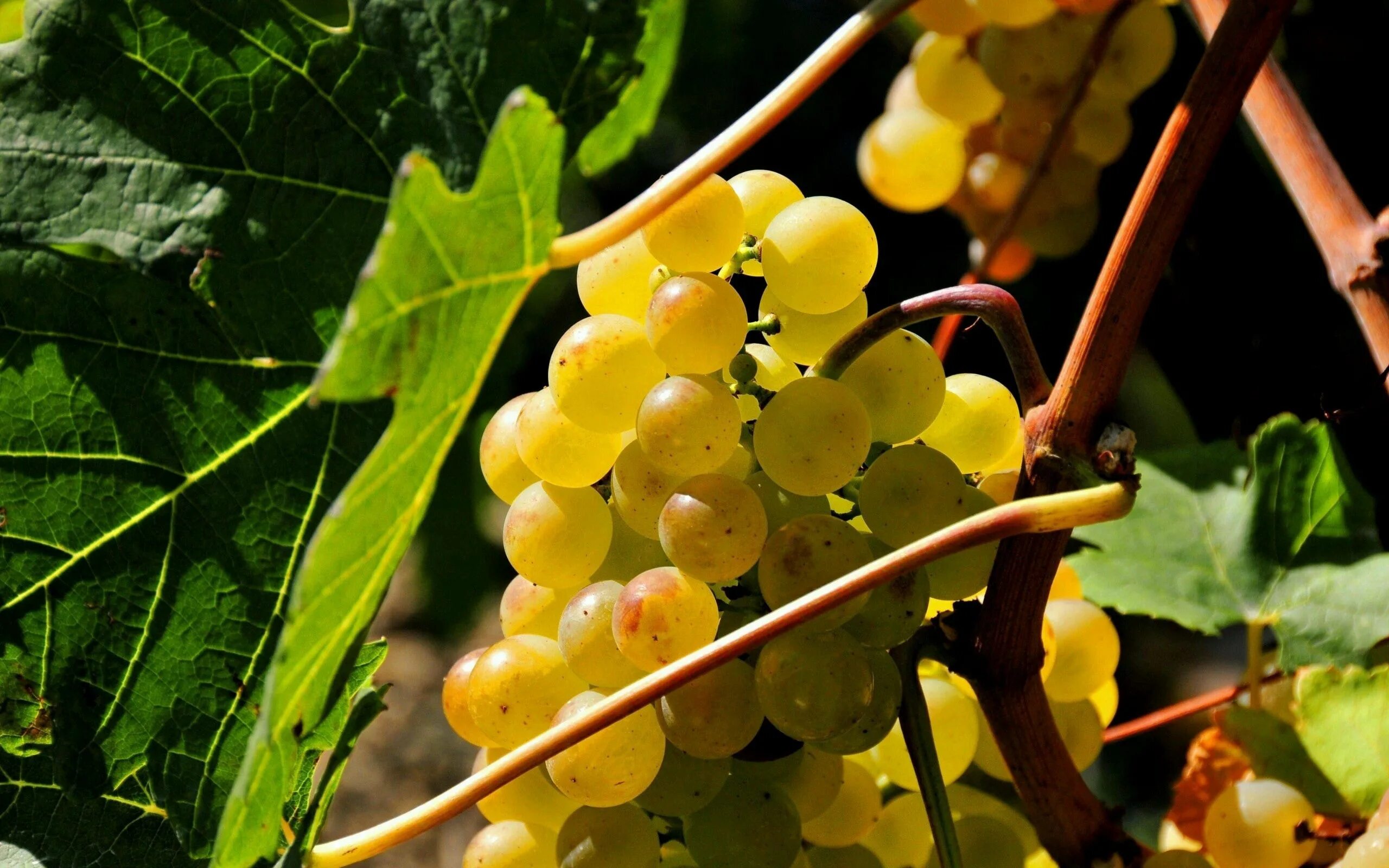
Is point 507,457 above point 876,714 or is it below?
above

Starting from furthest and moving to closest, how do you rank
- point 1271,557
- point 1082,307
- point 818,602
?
point 1082,307
point 1271,557
point 818,602

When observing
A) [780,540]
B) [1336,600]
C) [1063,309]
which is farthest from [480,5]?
[1063,309]

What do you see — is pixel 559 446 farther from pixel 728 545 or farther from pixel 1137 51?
pixel 1137 51

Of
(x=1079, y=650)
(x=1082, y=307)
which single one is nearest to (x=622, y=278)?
(x=1079, y=650)

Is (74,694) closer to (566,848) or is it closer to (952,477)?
(566,848)

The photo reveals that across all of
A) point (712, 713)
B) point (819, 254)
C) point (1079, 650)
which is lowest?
Answer: point (1079, 650)

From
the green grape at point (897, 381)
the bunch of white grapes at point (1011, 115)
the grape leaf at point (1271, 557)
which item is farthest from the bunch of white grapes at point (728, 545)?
the bunch of white grapes at point (1011, 115)

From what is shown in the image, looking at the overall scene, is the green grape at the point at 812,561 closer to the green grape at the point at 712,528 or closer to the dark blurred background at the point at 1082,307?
the green grape at the point at 712,528

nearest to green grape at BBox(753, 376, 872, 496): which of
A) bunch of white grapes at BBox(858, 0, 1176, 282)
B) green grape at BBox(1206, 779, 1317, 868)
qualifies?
green grape at BBox(1206, 779, 1317, 868)
